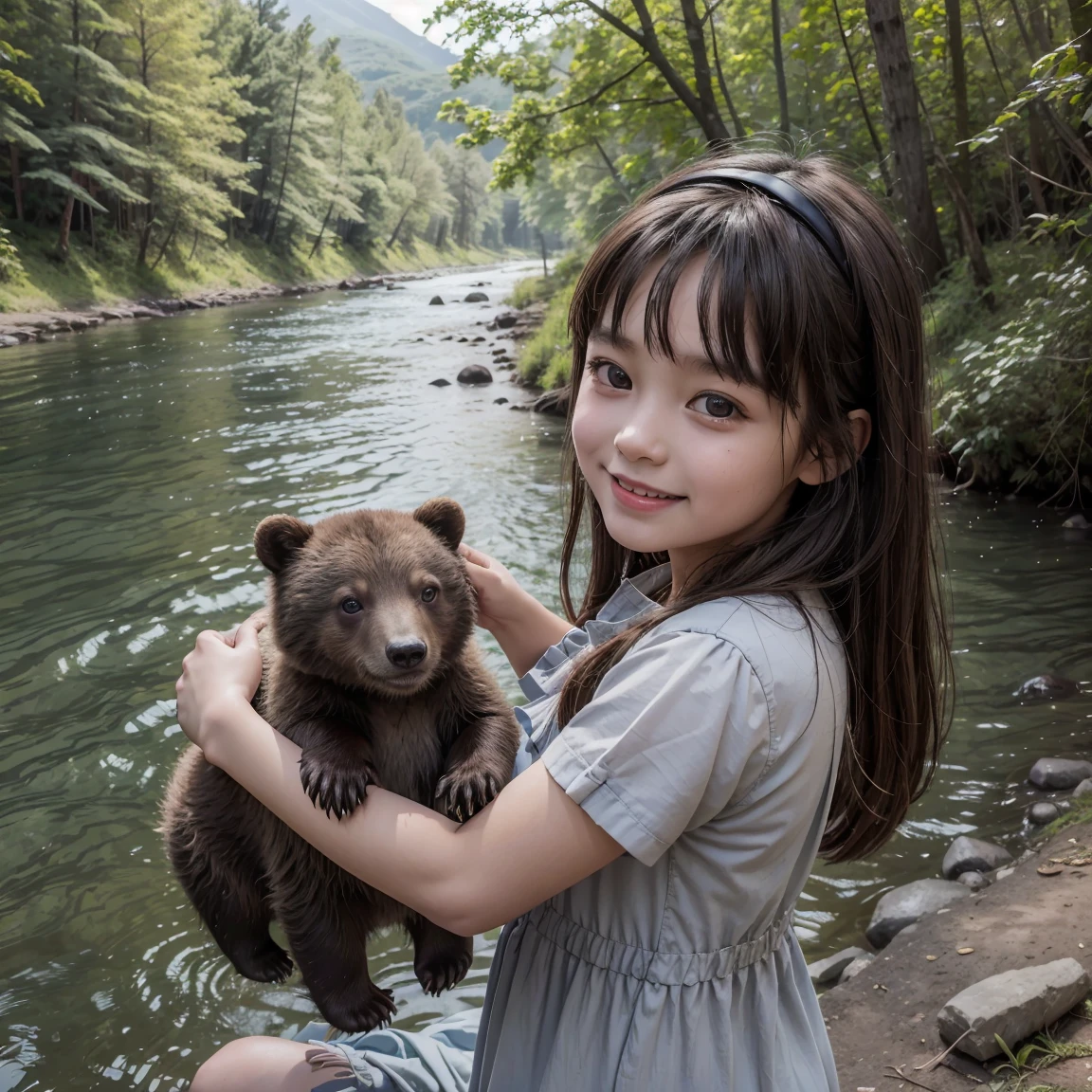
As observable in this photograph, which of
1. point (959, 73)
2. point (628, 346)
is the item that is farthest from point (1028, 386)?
point (628, 346)

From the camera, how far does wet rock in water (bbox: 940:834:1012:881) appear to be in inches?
204

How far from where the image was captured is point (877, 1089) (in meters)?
3.40

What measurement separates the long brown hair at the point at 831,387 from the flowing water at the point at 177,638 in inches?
127

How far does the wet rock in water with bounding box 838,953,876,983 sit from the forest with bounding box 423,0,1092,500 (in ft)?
11.2

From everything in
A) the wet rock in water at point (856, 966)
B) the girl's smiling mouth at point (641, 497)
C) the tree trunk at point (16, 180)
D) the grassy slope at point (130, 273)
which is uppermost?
the tree trunk at point (16, 180)

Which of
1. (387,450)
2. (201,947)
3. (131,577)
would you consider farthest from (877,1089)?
(387,450)

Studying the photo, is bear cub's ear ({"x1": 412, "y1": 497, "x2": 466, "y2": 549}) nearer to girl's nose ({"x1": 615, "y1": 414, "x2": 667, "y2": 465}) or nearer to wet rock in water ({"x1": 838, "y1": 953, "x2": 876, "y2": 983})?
girl's nose ({"x1": 615, "y1": 414, "x2": 667, "y2": 465})

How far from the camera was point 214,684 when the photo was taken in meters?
2.51

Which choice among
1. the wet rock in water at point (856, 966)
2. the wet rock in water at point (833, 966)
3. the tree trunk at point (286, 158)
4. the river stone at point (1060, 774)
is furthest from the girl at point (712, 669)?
the tree trunk at point (286, 158)

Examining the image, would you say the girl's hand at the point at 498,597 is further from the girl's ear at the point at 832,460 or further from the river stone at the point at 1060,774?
the river stone at the point at 1060,774

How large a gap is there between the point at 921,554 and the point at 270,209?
61.6m

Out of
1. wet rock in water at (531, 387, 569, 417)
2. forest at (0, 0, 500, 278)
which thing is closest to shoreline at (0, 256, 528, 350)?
forest at (0, 0, 500, 278)

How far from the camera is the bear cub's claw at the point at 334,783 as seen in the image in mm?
2135

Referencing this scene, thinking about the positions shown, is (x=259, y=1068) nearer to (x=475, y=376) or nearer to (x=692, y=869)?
(x=692, y=869)
